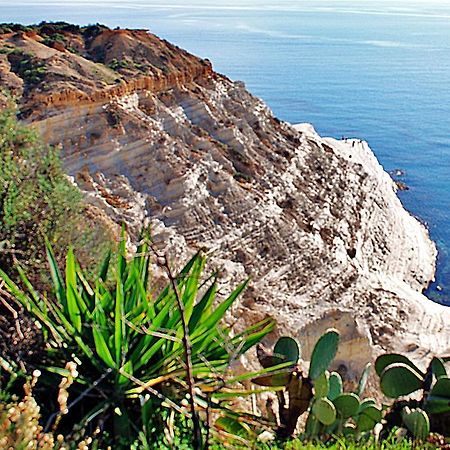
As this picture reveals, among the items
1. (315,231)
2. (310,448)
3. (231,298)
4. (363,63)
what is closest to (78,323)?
(231,298)

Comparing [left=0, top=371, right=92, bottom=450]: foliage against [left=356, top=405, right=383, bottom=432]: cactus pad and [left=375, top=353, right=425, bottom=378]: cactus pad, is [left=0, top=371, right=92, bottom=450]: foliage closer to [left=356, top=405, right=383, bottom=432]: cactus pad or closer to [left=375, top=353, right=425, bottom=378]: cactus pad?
[left=356, top=405, right=383, bottom=432]: cactus pad

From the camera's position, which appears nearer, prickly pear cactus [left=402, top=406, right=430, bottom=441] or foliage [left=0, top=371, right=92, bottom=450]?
foliage [left=0, top=371, right=92, bottom=450]

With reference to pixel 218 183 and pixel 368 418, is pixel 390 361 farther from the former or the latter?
pixel 218 183

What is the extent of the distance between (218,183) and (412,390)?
10.2m

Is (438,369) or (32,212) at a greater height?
(32,212)

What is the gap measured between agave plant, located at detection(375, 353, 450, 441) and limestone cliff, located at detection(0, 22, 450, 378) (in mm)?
4839

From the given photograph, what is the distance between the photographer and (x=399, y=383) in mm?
6359

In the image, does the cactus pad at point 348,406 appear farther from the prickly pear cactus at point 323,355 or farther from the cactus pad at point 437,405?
the cactus pad at point 437,405

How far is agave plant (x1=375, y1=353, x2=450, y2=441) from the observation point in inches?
235

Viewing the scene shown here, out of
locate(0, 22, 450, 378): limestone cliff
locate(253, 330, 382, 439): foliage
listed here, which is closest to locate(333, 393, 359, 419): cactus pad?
locate(253, 330, 382, 439): foliage

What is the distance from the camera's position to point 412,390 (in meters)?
6.38

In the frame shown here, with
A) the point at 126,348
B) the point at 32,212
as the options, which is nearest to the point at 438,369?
the point at 126,348

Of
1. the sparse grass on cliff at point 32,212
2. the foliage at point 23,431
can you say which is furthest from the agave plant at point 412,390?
the foliage at point 23,431

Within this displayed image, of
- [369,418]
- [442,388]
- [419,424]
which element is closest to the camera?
[419,424]
